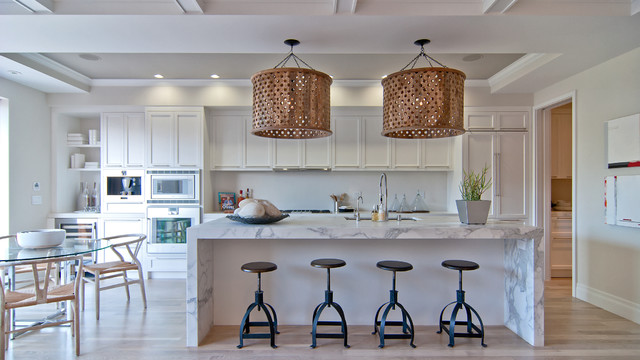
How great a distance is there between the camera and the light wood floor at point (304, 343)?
254cm

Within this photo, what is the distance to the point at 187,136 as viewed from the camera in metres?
4.80

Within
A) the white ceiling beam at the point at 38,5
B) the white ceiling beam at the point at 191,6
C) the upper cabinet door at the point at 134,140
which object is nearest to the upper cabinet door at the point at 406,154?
the white ceiling beam at the point at 191,6

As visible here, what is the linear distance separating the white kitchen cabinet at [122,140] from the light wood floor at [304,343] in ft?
7.41

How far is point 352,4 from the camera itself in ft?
8.25

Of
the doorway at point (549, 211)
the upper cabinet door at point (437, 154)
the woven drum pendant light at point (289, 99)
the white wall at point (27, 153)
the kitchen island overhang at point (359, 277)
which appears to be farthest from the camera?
the upper cabinet door at point (437, 154)

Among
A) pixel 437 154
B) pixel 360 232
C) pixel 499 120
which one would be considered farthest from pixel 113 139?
pixel 499 120

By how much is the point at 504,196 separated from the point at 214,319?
4010mm

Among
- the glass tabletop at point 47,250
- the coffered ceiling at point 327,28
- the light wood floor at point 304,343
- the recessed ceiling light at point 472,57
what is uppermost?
the recessed ceiling light at point 472,57

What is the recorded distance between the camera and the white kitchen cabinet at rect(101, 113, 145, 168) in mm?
4855

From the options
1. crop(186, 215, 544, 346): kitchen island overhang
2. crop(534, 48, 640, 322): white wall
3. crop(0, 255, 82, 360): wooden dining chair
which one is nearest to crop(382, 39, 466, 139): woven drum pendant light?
crop(186, 215, 544, 346): kitchen island overhang

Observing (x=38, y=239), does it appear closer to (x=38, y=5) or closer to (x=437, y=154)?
(x=38, y=5)

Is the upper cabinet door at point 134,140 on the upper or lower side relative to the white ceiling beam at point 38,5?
lower

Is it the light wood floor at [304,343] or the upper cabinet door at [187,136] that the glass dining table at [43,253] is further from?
the upper cabinet door at [187,136]

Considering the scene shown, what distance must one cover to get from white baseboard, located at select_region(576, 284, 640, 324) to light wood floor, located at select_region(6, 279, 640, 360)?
0.08 meters
